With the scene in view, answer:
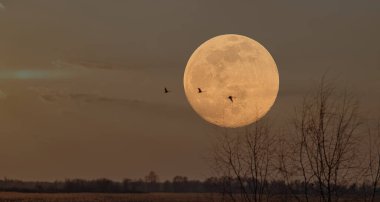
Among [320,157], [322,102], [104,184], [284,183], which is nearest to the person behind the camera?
[320,157]

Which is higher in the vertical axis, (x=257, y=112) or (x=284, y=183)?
(x=257, y=112)

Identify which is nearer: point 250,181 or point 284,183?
point 284,183

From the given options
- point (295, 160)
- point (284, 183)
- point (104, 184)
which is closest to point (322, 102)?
point (295, 160)

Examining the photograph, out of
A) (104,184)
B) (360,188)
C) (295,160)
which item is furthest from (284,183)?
(104,184)

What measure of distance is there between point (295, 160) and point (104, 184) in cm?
10851

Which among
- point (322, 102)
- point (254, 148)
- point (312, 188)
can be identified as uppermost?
point (322, 102)

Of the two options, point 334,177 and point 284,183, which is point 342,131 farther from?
point 284,183

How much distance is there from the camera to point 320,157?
429 inches

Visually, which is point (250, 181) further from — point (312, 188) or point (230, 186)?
point (312, 188)

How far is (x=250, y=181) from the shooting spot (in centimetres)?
1362

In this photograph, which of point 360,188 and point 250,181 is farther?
point 250,181

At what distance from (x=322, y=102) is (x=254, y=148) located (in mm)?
2569

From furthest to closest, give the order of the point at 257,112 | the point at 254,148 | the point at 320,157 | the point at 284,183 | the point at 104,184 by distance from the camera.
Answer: the point at 104,184 < the point at 257,112 < the point at 254,148 < the point at 284,183 < the point at 320,157

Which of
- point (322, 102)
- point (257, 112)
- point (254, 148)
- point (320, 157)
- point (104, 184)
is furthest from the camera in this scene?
point (104, 184)
